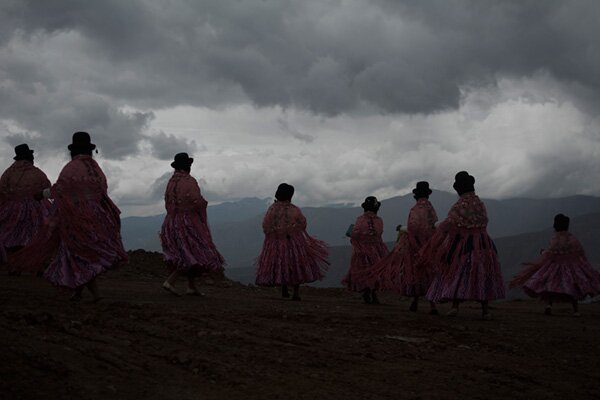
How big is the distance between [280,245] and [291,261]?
41 centimetres

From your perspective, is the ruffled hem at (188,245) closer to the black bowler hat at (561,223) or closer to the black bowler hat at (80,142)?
the black bowler hat at (80,142)

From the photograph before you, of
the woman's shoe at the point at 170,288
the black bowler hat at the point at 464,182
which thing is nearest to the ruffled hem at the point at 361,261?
the black bowler hat at the point at 464,182

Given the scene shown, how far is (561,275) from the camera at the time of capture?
Result: 527 inches

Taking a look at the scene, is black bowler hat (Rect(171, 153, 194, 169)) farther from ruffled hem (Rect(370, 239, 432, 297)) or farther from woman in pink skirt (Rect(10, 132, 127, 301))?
ruffled hem (Rect(370, 239, 432, 297))

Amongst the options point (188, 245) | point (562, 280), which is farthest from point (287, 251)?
point (562, 280)

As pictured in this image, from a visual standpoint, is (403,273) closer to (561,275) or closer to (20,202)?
(561,275)

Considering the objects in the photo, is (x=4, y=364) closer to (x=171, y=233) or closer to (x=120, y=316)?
(x=120, y=316)

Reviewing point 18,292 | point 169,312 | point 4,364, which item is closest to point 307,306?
point 169,312

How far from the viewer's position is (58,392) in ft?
14.9

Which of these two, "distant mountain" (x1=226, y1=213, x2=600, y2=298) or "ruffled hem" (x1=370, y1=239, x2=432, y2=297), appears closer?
"ruffled hem" (x1=370, y1=239, x2=432, y2=297)

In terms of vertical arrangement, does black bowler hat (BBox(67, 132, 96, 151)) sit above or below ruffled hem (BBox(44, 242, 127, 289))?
above

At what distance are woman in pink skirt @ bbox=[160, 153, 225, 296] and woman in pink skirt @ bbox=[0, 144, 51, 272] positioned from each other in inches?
153

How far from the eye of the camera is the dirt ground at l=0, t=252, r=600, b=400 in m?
5.05

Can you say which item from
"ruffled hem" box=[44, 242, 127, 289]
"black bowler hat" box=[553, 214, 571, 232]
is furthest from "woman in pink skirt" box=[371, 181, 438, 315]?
"ruffled hem" box=[44, 242, 127, 289]
